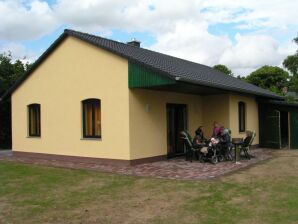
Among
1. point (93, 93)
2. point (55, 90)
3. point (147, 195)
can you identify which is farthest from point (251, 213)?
point (55, 90)

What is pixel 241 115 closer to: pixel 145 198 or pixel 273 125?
pixel 273 125

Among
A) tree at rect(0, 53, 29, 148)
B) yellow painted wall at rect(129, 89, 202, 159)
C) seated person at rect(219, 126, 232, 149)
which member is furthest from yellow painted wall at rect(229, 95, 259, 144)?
tree at rect(0, 53, 29, 148)

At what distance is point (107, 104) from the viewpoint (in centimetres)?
1424

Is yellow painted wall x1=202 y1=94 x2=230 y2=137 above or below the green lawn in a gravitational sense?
above

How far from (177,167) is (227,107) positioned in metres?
5.73

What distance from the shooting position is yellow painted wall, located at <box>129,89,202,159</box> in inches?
543

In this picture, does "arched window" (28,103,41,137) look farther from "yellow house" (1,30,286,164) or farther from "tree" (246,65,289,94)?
"tree" (246,65,289,94)

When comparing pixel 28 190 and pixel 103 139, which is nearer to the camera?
pixel 28 190

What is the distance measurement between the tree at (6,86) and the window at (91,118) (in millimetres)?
9480

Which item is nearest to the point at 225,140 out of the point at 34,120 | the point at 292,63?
the point at 34,120

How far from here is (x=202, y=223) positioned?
22.2 feet

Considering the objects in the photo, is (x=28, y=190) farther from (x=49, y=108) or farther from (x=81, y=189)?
(x=49, y=108)

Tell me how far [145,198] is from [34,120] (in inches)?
397

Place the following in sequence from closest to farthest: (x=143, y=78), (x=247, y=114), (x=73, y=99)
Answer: (x=143, y=78)
(x=73, y=99)
(x=247, y=114)
